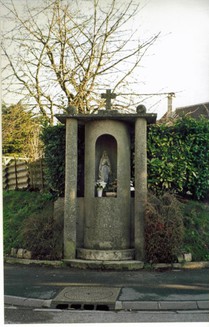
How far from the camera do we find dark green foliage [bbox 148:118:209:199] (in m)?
7.46

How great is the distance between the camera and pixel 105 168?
23.6 feet

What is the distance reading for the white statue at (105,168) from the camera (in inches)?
282

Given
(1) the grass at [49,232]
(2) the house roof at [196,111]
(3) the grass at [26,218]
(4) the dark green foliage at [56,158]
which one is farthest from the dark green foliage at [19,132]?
(2) the house roof at [196,111]

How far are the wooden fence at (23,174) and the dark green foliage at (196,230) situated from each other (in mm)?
3494

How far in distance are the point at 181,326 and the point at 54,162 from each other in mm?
4645

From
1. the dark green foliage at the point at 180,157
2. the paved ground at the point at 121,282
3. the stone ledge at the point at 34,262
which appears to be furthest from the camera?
the dark green foliage at the point at 180,157

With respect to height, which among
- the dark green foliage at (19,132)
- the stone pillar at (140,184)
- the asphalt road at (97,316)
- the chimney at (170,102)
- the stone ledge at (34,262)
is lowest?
the asphalt road at (97,316)

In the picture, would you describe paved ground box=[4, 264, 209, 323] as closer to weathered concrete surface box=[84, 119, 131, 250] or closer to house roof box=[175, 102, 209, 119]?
weathered concrete surface box=[84, 119, 131, 250]

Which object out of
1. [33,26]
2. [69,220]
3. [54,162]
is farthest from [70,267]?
[33,26]

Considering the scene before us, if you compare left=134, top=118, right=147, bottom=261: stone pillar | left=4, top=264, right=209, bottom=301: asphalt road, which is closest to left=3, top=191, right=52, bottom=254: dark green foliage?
left=4, top=264, right=209, bottom=301: asphalt road

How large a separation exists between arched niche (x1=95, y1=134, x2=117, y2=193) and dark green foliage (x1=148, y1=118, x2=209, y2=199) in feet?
2.23

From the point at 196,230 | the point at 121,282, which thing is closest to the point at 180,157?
the point at 196,230

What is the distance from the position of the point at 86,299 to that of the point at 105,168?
295 cm

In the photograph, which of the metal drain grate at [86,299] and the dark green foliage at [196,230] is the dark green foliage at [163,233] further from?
the metal drain grate at [86,299]
